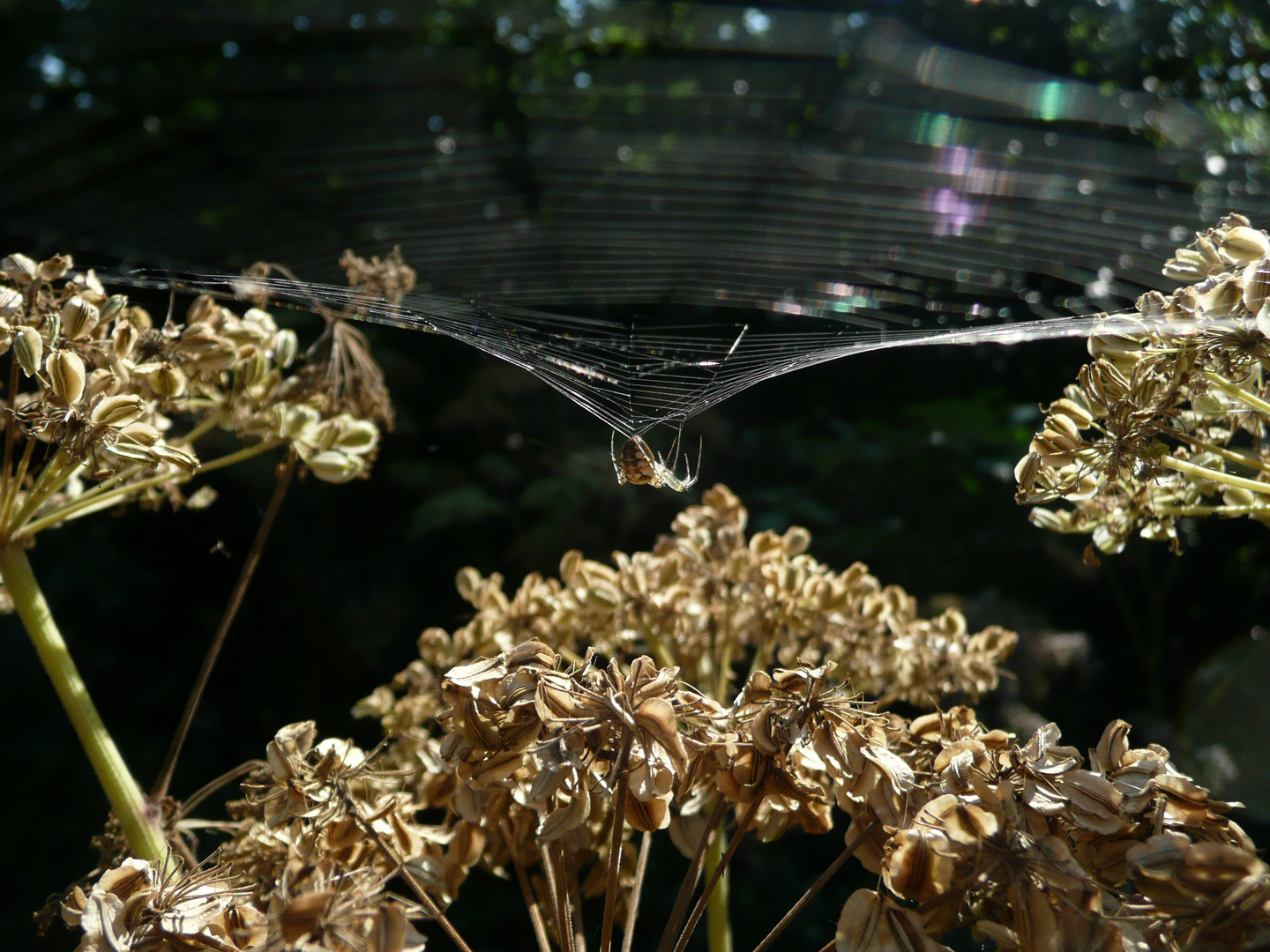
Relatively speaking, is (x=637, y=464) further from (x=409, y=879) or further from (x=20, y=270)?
(x=20, y=270)

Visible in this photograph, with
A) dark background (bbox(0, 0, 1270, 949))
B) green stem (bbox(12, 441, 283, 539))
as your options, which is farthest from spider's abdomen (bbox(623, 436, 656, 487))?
dark background (bbox(0, 0, 1270, 949))

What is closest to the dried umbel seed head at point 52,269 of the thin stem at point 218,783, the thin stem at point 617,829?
the thin stem at point 218,783

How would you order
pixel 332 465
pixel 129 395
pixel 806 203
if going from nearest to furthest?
pixel 129 395, pixel 332 465, pixel 806 203

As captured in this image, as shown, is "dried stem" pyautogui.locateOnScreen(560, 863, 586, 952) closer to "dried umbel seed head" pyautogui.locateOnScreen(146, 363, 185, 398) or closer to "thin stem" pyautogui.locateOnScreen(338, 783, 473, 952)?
"thin stem" pyautogui.locateOnScreen(338, 783, 473, 952)

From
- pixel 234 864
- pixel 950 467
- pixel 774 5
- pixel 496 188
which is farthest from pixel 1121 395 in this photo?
pixel 774 5

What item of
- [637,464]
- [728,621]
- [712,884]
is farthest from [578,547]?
[712,884]

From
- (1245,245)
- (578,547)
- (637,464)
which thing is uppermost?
(1245,245)

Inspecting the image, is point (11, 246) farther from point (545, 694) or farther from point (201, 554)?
point (545, 694)
